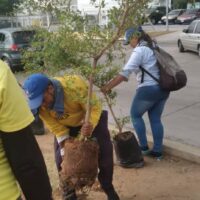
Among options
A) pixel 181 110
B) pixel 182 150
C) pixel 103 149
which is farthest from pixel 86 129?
pixel 181 110

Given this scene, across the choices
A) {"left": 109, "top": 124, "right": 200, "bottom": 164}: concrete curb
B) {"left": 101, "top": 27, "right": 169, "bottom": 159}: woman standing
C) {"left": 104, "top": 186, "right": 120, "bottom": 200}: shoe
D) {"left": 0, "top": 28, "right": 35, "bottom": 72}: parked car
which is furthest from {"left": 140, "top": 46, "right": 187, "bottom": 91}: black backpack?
{"left": 0, "top": 28, "right": 35, "bottom": 72}: parked car

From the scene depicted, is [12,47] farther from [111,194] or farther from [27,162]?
[27,162]

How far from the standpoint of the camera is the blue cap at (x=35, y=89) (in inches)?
131

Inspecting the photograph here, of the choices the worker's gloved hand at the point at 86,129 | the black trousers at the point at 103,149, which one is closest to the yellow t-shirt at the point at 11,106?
the worker's gloved hand at the point at 86,129

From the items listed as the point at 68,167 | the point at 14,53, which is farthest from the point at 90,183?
the point at 14,53

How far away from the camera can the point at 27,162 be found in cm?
175

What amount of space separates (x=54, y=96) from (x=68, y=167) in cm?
62

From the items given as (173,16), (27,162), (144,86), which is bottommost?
(173,16)

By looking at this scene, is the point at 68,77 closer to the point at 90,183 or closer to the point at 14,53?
the point at 90,183

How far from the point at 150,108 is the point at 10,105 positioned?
3.78 m

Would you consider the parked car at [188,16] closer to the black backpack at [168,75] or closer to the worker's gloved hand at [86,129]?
the black backpack at [168,75]

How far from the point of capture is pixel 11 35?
55.4 ft

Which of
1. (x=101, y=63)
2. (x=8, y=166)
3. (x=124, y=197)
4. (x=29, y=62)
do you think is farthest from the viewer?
(x=29, y=62)

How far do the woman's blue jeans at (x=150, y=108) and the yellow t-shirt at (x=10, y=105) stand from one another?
3.53 meters
